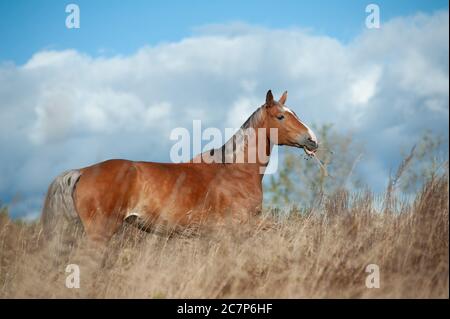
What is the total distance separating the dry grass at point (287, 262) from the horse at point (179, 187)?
386 millimetres

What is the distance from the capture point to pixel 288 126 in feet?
27.0

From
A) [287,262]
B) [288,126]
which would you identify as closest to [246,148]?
[288,126]

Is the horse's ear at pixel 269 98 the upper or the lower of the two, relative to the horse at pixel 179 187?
upper

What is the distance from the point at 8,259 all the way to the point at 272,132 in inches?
178

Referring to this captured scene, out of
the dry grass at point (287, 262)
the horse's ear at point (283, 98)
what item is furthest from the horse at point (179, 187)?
the horse's ear at point (283, 98)

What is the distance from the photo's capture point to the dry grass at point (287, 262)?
5.55 meters

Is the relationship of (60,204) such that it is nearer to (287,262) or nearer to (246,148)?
(246,148)

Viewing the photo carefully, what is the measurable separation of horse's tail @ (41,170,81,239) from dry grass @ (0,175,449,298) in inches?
13.6

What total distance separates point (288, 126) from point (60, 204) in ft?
12.0

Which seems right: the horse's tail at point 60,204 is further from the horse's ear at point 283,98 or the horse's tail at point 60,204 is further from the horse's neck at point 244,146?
the horse's ear at point 283,98

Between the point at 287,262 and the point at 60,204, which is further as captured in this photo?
the point at 60,204

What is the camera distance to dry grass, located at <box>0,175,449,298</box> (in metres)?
5.55

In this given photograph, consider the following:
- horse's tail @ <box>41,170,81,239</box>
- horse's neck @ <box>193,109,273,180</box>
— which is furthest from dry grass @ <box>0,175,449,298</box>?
horse's neck @ <box>193,109,273,180</box>
